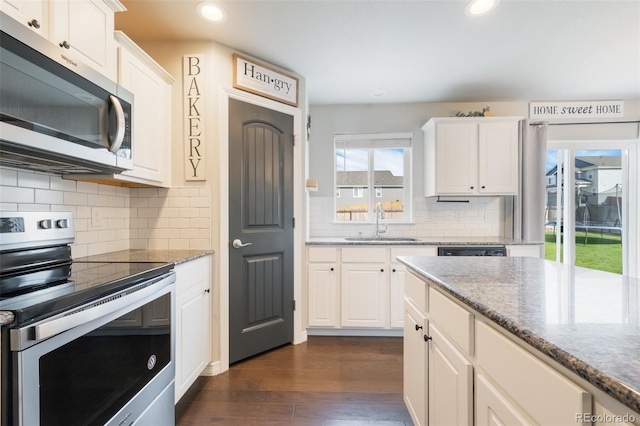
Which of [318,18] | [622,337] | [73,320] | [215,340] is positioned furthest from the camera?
[215,340]

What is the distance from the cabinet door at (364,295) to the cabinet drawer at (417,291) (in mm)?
1165

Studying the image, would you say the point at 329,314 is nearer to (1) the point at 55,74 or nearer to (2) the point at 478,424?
(2) the point at 478,424

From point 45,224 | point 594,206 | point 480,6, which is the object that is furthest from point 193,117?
point 594,206

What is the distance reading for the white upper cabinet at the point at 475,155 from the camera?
10.1 feet

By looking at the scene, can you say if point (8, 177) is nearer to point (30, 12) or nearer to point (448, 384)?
point (30, 12)

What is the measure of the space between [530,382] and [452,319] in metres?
0.40

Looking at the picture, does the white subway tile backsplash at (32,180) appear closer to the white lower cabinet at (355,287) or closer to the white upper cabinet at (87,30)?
the white upper cabinet at (87,30)

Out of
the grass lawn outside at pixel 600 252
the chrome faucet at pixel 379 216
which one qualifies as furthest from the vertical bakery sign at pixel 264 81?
the grass lawn outside at pixel 600 252

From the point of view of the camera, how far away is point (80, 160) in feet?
4.17

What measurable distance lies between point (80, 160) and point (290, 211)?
5.22 feet

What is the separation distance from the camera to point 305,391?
6.36 feet

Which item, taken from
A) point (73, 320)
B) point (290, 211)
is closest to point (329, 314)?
point (290, 211)

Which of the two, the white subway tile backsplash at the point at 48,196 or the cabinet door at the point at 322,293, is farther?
the cabinet door at the point at 322,293

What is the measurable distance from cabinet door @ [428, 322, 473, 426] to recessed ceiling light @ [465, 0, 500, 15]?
1.93 metres
